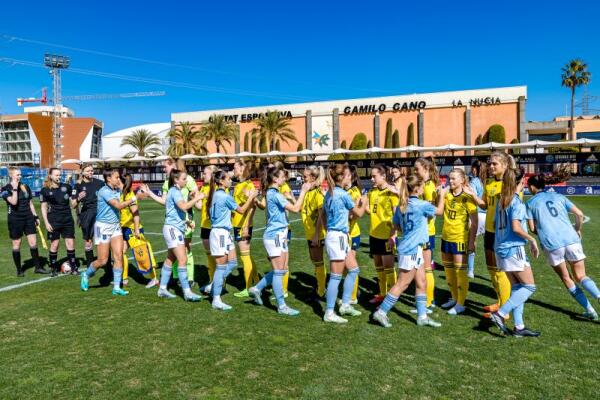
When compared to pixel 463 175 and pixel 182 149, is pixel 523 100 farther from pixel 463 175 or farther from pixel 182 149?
pixel 463 175

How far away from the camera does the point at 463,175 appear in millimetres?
5898

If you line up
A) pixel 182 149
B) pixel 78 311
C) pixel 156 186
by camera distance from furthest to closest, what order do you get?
pixel 182 149 < pixel 156 186 < pixel 78 311

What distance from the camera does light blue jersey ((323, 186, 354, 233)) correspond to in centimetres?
549

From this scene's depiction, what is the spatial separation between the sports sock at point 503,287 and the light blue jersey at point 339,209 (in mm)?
2068

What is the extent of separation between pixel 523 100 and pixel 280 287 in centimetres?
5178

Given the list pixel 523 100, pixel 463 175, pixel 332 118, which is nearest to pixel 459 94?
pixel 523 100

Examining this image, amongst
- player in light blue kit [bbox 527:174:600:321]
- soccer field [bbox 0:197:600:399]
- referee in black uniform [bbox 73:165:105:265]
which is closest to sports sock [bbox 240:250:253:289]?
soccer field [bbox 0:197:600:399]

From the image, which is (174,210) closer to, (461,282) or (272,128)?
(461,282)

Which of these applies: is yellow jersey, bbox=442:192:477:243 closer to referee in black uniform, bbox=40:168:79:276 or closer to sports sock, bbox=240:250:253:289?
sports sock, bbox=240:250:253:289

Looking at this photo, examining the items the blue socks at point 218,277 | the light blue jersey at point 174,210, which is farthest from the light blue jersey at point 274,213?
the light blue jersey at point 174,210

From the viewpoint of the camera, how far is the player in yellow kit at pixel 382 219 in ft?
19.5

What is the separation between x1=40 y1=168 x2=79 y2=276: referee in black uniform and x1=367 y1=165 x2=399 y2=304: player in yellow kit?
19.0ft

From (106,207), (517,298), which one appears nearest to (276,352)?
(517,298)

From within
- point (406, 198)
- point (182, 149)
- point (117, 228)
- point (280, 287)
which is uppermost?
point (182, 149)
